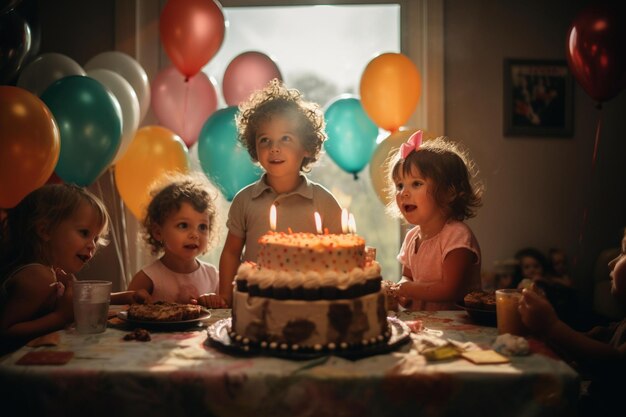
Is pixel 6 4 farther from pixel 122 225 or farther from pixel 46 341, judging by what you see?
pixel 122 225

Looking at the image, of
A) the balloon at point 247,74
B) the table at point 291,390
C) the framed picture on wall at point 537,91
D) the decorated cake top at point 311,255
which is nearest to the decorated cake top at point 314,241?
the decorated cake top at point 311,255

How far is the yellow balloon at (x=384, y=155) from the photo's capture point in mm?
3164

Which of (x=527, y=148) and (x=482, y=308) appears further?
(x=527, y=148)

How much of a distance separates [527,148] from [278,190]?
2002 millimetres

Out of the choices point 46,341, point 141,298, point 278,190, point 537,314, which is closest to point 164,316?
point 46,341

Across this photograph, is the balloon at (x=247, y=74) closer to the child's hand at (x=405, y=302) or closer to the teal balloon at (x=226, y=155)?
the teal balloon at (x=226, y=155)

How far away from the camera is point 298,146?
2.62 m

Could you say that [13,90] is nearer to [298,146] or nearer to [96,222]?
[96,222]

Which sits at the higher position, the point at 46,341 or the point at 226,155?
the point at 226,155

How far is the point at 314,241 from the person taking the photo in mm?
1555

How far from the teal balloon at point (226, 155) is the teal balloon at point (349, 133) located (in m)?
0.48

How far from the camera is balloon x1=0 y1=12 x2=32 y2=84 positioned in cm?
254

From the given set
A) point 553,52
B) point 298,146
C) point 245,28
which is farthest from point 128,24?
point 553,52

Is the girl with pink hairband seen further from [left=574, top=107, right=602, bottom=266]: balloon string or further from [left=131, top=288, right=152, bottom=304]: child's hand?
[left=574, top=107, right=602, bottom=266]: balloon string
